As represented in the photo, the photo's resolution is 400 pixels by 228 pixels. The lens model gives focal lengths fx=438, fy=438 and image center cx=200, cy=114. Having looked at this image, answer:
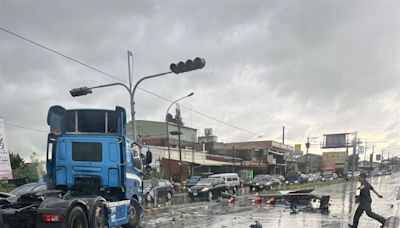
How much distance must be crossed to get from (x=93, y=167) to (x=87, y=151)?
0.47 m

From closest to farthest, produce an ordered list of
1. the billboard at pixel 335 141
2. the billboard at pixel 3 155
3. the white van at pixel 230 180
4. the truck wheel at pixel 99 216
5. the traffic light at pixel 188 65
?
the truck wheel at pixel 99 216, the traffic light at pixel 188 65, the billboard at pixel 3 155, the white van at pixel 230 180, the billboard at pixel 335 141

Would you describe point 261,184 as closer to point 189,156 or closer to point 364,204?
point 189,156

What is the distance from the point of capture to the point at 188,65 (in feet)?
49.3

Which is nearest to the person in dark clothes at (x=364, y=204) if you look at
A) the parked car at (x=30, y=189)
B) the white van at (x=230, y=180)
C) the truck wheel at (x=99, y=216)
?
the truck wheel at (x=99, y=216)

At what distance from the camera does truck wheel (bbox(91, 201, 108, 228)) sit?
403 inches

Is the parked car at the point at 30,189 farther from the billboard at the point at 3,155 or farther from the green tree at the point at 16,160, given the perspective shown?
the green tree at the point at 16,160

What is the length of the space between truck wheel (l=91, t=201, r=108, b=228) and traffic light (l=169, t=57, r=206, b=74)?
605cm

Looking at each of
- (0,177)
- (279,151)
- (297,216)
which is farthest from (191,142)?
(297,216)

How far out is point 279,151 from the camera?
87688 mm

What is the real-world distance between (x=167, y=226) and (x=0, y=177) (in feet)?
53.4

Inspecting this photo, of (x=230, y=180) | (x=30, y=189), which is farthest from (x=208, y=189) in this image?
(x=30, y=189)

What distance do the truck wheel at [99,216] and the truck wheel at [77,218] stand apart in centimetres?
33

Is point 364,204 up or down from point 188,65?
down

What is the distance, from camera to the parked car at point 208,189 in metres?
30.7
